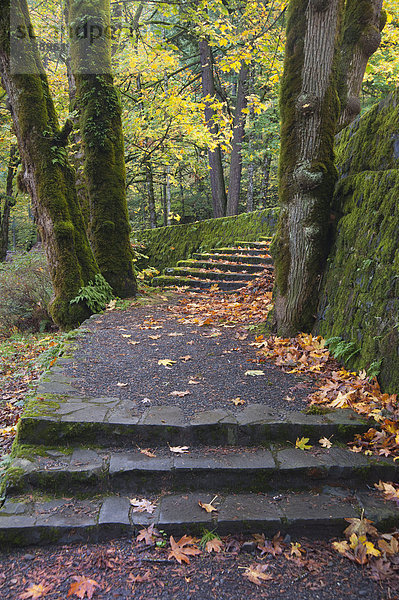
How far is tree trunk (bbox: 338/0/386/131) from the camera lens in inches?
264

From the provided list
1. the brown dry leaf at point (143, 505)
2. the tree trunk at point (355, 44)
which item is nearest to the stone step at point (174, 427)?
the brown dry leaf at point (143, 505)

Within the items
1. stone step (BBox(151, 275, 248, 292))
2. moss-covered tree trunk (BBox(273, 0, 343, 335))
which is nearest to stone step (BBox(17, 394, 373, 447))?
moss-covered tree trunk (BBox(273, 0, 343, 335))

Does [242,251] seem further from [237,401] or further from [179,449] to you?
[179,449]

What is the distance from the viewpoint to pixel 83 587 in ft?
6.94

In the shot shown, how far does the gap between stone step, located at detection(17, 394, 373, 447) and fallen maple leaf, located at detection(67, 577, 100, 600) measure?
0.98 metres

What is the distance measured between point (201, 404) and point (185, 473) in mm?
777

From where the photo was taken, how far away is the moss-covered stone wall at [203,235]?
38.4ft

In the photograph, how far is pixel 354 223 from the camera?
4422mm

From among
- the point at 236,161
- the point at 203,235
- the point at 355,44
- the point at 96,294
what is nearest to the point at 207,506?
the point at 96,294

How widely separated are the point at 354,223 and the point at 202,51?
13.3 metres

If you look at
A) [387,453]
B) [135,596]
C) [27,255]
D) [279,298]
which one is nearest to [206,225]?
[27,255]

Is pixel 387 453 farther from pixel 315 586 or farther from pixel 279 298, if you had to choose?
pixel 279 298

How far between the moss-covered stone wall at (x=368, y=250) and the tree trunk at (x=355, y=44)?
2.29 m

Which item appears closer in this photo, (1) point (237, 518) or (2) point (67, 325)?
(1) point (237, 518)
